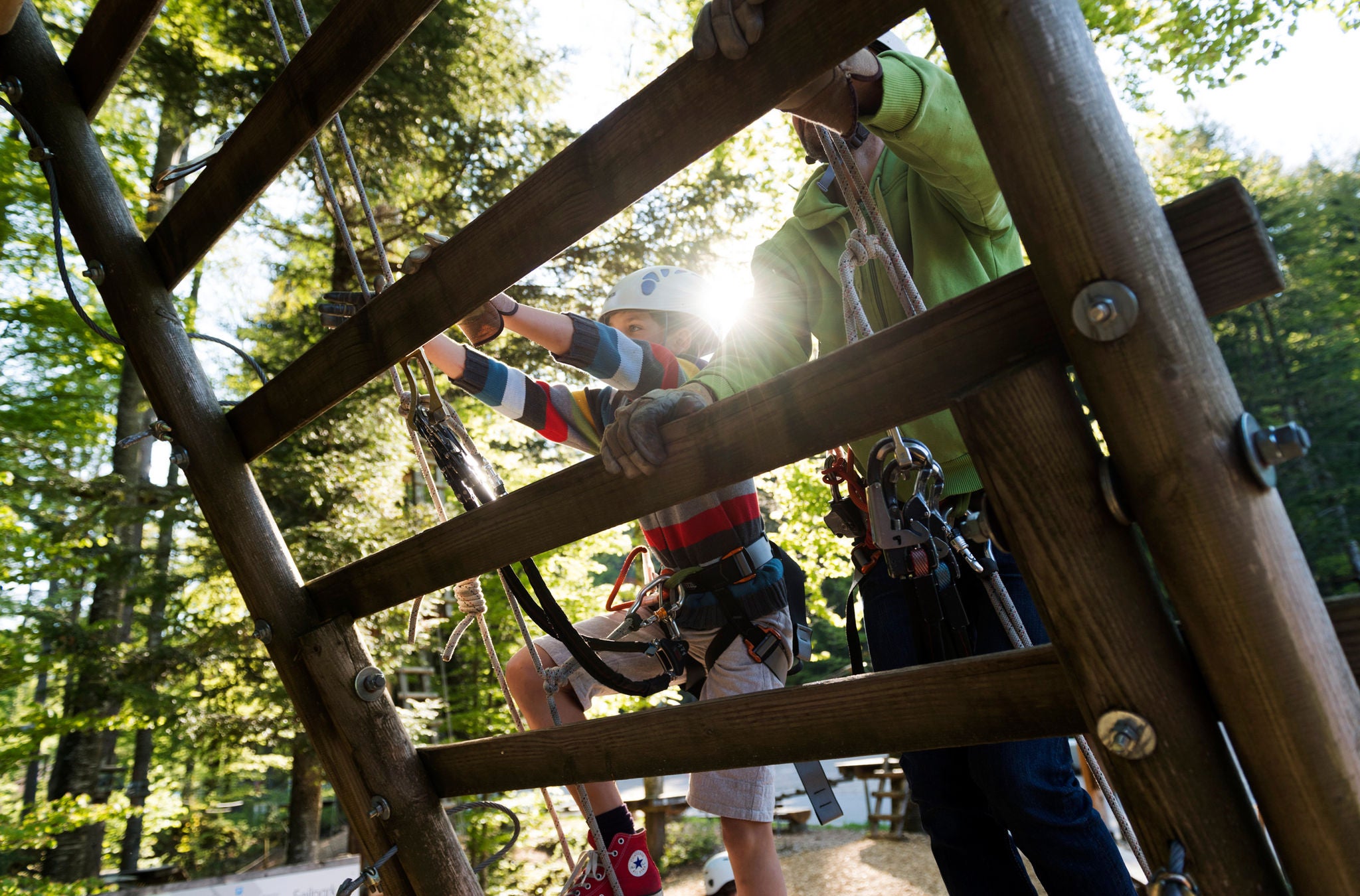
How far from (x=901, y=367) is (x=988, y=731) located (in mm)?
440

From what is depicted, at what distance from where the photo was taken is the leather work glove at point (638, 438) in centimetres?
128

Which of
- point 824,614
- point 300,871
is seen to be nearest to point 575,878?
point 300,871

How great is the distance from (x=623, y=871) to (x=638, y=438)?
5.00ft

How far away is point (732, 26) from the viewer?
109 centimetres

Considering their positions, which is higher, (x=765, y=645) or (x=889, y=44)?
(x=889, y=44)

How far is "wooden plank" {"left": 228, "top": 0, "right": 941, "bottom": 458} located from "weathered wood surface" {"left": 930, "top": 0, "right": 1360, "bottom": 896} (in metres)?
0.19

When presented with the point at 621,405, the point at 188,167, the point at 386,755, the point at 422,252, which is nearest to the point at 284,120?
the point at 422,252

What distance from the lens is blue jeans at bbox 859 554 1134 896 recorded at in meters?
1.52

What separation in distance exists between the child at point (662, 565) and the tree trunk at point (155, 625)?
5.61 m

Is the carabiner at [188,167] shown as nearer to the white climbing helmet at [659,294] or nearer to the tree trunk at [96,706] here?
the white climbing helmet at [659,294]

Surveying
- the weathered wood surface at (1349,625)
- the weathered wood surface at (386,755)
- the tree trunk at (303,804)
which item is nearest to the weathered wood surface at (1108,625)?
the weathered wood surface at (1349,625)

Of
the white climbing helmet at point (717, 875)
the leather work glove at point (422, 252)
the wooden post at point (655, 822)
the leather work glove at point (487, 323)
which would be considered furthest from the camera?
the wooden post at point (655, 822)

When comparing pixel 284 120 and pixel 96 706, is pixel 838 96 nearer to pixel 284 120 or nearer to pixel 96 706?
pixel 284 120

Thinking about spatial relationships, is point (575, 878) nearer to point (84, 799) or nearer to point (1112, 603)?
point (1112, 603)
